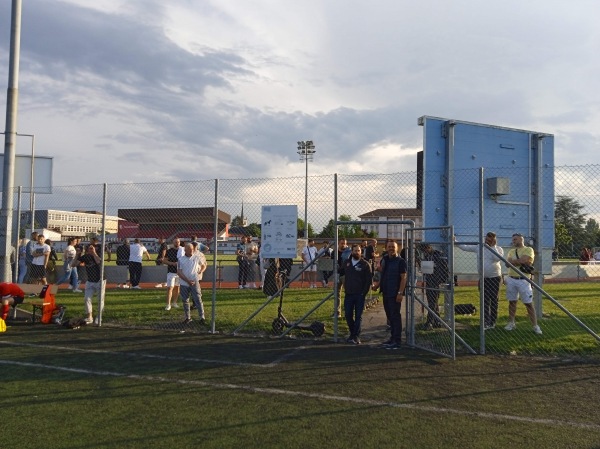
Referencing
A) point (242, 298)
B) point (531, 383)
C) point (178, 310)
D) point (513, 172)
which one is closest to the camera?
point (531, 383)

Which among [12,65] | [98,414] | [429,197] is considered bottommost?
[98,414]

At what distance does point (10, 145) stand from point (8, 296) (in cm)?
443

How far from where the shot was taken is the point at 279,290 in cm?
997

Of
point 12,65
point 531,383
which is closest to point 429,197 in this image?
point 531,383

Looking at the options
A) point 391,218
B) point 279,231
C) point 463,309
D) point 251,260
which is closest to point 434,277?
point 391,218

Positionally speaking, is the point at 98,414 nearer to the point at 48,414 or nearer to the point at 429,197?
the point at 48,414

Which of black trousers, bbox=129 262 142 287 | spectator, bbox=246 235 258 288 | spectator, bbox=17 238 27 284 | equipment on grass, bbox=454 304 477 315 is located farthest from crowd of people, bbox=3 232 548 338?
black trousers, bbox=129 262 142 287

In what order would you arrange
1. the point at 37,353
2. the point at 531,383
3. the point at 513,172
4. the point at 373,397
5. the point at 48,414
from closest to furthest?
the point at 48,414 < the point at 373,397 < the point at 531,383 < the point at 37,353 < the point at 513,172

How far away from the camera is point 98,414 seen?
5.53 m

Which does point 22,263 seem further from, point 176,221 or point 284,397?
point 284,397

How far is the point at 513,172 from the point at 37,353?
30.8ft

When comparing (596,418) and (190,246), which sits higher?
(190,246)

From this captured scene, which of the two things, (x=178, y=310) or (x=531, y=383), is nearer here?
(x=531, y=383)

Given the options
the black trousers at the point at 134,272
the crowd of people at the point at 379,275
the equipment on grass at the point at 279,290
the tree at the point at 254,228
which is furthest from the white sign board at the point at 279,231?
the black trousers at the point at 134,272
